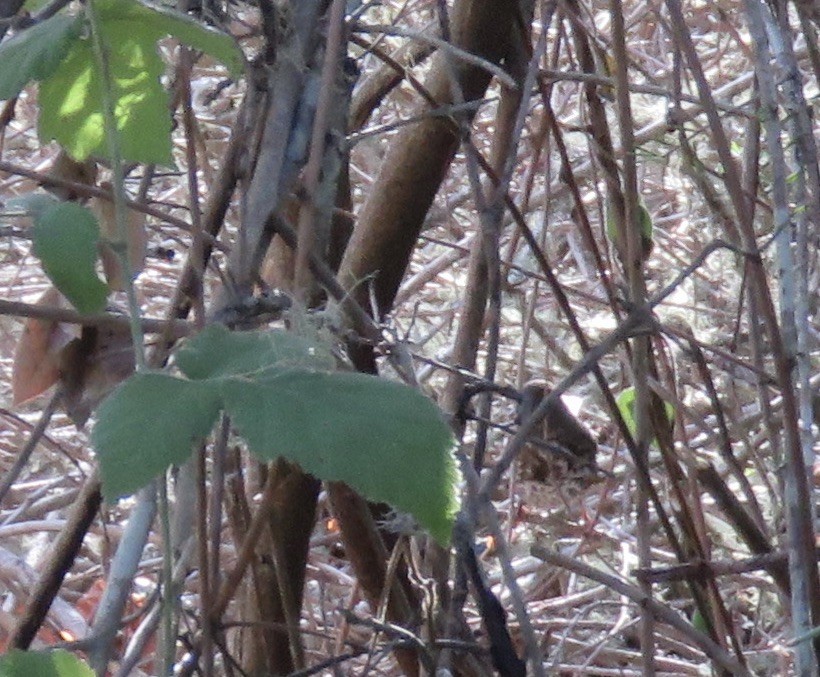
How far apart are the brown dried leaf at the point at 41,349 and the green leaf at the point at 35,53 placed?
210 mm

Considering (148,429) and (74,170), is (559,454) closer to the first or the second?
(74,170)

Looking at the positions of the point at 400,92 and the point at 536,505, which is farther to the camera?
the point at 400,92

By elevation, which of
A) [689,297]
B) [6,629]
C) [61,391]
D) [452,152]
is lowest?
[6,629]

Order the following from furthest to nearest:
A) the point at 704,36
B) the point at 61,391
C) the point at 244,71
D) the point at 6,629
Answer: the point at 704,36 → the point at 6,629 → the point at 61,391 → the point at 244,71

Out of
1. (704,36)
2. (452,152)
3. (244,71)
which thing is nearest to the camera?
(244,71)

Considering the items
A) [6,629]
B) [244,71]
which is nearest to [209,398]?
[244,71]

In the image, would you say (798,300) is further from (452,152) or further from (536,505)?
(536,505)

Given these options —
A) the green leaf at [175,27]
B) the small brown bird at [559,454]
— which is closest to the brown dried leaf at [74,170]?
the green leaf at [175,27]

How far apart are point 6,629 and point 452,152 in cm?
64

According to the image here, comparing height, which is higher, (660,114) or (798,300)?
(660,114)

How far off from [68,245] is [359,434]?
0.64ft

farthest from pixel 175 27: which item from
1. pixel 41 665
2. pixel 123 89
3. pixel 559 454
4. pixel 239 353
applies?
pixel 559 454

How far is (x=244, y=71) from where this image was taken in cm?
59

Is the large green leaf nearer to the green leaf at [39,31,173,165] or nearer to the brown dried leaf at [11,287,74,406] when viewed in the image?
the green leaf at [39,31,173,165]
